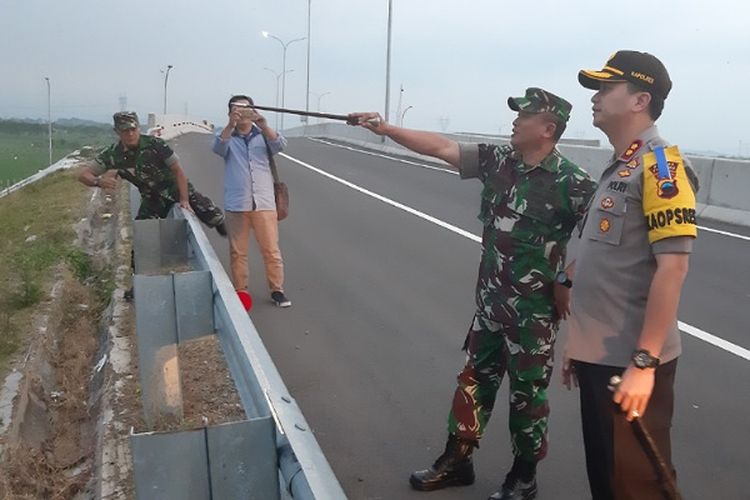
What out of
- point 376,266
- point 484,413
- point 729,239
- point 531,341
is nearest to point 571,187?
point 531,341

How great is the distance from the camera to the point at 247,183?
7266 mm

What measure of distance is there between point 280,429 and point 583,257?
4.17 ft

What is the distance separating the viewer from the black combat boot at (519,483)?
3.96 m

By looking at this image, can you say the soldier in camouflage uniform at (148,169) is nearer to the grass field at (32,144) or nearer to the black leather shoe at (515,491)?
the black leather shoe at (515,491)

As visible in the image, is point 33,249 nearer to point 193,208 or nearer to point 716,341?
point 193,208

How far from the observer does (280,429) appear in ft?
7.59

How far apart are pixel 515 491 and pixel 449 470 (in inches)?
13.6

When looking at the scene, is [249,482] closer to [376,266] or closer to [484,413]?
[484,413]

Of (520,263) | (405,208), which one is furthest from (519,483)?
(405,208)

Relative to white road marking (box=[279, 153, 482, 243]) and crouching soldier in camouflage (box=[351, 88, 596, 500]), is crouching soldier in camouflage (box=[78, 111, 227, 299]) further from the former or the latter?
white road marking (box=[279, 153, 482, 243])

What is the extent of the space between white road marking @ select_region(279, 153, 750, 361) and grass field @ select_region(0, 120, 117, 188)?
6573 mm

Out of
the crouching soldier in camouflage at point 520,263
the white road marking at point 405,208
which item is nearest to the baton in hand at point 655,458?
the crouching soldier in camouflage at point 520,263

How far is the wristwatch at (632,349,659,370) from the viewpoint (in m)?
2.59

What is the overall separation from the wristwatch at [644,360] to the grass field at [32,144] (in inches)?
869
